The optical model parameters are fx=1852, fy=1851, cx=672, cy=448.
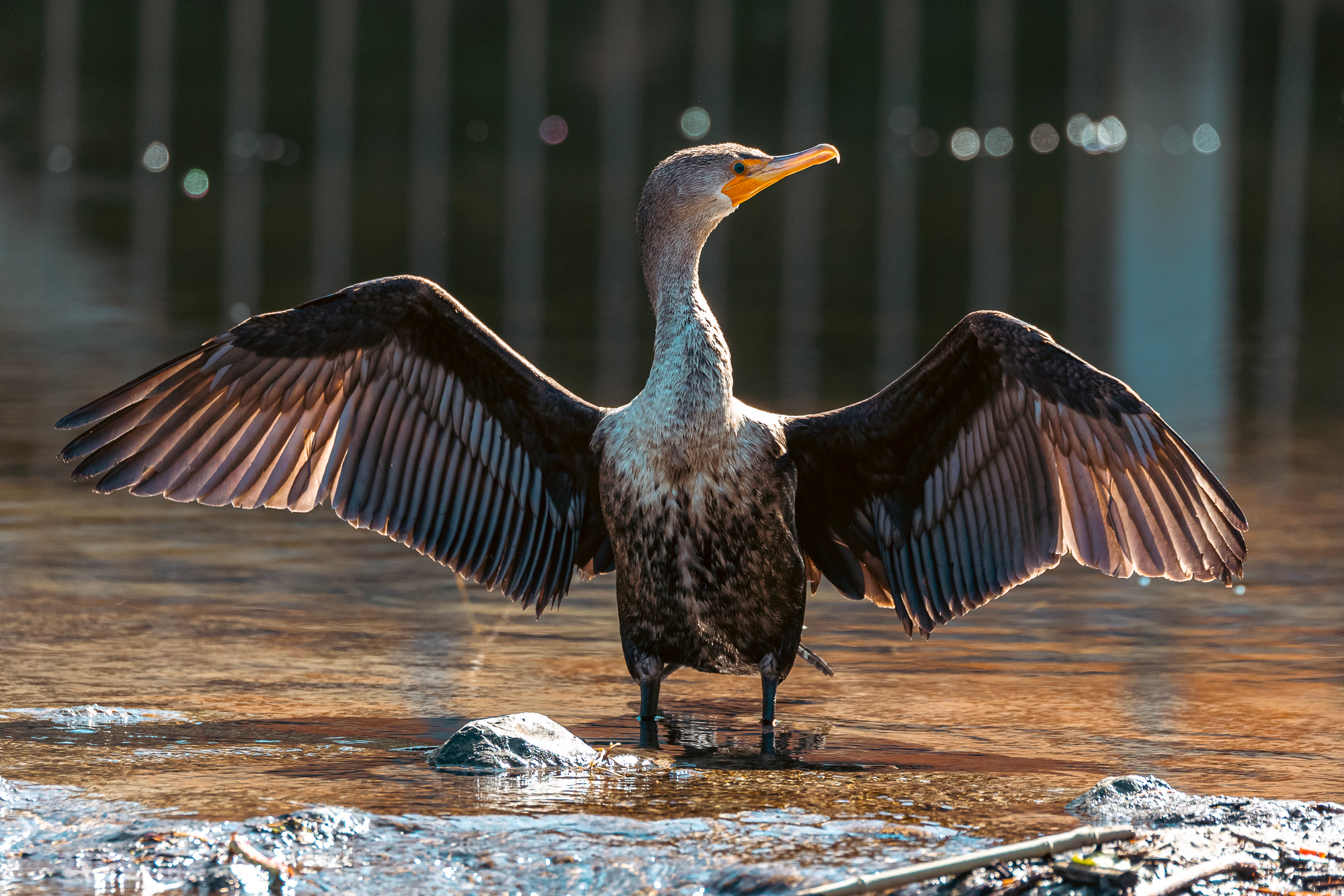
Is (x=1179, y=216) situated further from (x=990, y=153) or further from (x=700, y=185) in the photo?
(x=700, y=185)

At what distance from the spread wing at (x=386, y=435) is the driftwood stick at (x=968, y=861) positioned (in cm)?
261

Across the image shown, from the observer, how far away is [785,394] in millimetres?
14852

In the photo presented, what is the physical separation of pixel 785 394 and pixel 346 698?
346 inches

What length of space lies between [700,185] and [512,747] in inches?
86.0

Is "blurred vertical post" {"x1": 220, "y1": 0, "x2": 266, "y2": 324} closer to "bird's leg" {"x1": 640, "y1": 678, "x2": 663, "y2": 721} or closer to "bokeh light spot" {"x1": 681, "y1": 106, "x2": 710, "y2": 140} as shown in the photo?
"bokeh light spot" {"x1": 681, "y1": 106, "x2": 710, "y2": 140}

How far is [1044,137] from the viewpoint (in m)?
59.6

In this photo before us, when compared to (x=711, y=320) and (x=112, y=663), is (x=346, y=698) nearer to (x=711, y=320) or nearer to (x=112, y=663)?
(x=112, y=663)

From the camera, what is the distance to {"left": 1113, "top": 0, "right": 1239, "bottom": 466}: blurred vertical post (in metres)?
16.6

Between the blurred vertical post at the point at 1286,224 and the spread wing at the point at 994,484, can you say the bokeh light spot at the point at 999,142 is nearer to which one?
the blurred vertical post at the point at 1286,224

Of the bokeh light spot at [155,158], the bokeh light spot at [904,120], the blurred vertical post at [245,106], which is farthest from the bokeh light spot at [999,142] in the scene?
the bokeh light spot at [155,158]

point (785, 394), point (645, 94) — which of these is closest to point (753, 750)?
point (785, 394)

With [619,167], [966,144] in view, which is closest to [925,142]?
[966,144]

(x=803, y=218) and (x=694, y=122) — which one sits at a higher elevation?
(x=694, y=122)

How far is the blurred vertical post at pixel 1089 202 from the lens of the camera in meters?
21.7
